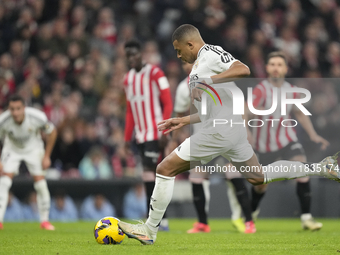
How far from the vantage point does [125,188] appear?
37.7 ft

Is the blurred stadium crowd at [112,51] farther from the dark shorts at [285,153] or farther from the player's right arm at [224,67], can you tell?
the player's right arm at [224,67]

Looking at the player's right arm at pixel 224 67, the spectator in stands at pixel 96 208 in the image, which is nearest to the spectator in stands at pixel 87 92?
the spectator in stands at pixel 96 208

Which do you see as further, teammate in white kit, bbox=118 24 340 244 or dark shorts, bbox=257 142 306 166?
dark shorts, bbox=257 142 306 166

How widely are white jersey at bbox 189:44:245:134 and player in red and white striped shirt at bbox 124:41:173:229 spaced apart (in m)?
2.71

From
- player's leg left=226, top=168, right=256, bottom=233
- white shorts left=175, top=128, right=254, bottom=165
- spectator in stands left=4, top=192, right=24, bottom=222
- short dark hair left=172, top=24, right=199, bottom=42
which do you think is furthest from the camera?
spectator in stands left=4, top=192, right=24, bottom=222

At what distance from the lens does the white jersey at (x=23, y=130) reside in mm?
8688

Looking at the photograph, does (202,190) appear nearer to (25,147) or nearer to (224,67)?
(25,147)

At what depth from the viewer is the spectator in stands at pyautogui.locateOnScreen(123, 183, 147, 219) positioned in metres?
11.4

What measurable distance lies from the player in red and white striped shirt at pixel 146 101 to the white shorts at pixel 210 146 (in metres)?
2.73

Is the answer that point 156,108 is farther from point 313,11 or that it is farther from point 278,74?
point 313,11

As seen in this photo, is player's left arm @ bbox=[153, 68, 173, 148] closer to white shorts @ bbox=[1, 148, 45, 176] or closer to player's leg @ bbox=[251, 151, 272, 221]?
player's leg @ bbox=[251, 151, 272, 221]

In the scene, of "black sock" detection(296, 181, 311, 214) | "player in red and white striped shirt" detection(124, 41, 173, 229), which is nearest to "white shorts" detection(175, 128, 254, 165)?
"black sock" detection(296, 181, 311, 214)

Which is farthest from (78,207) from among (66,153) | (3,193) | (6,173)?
(3,193)

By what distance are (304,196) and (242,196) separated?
87 centimetres
